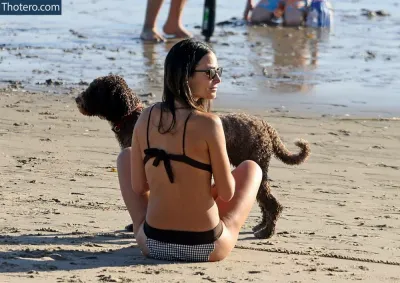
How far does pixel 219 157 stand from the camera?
5.19 metres

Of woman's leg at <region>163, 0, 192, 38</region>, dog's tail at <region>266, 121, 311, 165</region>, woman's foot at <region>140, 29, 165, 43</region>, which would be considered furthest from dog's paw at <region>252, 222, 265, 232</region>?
woman's leg at <region>163, 0, 192, 38</region>

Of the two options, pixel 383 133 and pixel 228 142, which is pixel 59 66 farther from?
pixel 228 142

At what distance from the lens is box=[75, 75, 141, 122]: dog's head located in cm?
634

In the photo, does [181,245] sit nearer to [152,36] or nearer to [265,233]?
[265,233]

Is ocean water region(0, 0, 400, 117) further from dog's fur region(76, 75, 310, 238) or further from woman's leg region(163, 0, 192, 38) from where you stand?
dog's fur region(76, 75, 310, 238)

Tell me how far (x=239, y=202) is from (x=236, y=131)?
0.71 meters

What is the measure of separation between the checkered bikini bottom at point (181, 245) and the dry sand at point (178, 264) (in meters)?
0.07

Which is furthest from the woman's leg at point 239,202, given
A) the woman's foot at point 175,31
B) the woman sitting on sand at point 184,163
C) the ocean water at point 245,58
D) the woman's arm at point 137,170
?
the woman's foot at point 175,31

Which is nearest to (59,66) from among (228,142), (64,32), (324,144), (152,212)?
(64,32)

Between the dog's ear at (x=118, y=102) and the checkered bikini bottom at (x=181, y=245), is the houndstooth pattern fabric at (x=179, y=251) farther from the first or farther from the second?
the dog's ear at (x=118, y=102)

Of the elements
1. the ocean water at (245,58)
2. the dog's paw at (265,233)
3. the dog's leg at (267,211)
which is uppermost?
the ocean water at (245,58)

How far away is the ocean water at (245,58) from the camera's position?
10.9 meters

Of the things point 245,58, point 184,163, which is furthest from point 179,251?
point 245,58

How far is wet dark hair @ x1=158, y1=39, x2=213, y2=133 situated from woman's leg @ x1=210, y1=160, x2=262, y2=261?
59 centimetres
